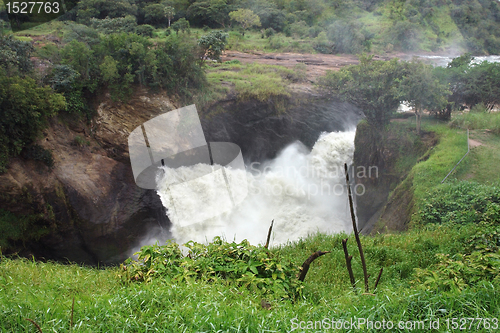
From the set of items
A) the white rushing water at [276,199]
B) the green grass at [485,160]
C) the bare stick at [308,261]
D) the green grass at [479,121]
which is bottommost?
the white rushing water at [276,199]

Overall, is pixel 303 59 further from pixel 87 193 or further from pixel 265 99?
pixel 87 193

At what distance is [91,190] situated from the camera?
10141 mm

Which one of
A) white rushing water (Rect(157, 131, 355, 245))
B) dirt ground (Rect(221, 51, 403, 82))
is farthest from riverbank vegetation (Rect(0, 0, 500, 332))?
white rushing water (Rect(157, 131, 355, 245))

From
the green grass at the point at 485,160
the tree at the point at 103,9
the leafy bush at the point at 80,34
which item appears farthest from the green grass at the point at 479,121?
the tree at the point at 103,9

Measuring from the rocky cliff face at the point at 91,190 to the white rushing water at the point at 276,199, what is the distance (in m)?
0.85

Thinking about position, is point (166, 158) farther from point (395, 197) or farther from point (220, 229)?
point (395, 197)

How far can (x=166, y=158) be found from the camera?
38.3ft

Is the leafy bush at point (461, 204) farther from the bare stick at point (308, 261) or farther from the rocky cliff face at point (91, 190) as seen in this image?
the rocky cliff face at point (91, 190)

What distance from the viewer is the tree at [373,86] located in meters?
10.6

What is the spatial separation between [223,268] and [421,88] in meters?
9.21

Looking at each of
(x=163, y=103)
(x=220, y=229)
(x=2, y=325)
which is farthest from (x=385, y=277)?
(x=163, y=103)

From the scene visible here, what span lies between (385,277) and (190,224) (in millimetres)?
7665

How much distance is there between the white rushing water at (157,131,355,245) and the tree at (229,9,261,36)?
947 centimetres

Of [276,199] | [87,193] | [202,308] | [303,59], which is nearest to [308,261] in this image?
[202,308]
